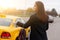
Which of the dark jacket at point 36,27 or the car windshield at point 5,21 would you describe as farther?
the car windshield at point 5,21

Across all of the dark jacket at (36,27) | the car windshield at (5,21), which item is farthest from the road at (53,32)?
the dark jacket at (36,27)

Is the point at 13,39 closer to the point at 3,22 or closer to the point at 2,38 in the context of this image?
the point at 2,38

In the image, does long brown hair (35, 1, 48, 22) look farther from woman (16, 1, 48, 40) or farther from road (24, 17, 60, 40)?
road (24, 17, 60, 40)

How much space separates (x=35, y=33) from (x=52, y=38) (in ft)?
23.7

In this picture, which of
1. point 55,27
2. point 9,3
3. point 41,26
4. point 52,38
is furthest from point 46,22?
point 9,3

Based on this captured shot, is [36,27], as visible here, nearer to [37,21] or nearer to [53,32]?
[37,21]

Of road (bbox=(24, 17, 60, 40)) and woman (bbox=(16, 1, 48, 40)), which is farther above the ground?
woman (bbox=(16, 1, 48, 40))

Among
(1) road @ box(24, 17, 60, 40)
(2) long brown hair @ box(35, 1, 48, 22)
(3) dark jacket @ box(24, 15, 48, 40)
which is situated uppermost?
(2) long brown hair @ box(35, 1, 48, 22)

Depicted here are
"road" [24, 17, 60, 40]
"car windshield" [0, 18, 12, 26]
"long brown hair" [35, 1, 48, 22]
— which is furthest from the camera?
"road" [24, 17, 60, 40]

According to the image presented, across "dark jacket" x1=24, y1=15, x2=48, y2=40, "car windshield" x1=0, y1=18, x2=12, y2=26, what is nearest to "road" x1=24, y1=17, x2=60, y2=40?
"car windshield" x1=0, y1=18, x2=12, y2=26

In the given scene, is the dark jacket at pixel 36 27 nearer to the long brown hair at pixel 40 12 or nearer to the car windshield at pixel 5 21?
the long brown hair at pixel 40 12

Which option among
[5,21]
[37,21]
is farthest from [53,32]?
[37,21]

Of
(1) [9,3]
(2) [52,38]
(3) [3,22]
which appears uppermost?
(1) [9,3]

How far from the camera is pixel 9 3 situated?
22625mm
